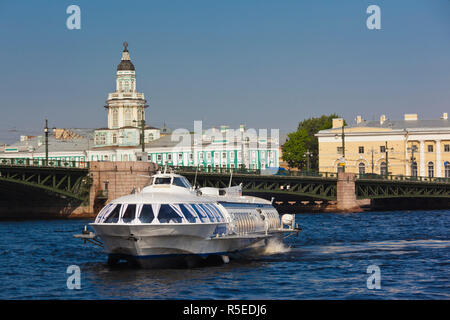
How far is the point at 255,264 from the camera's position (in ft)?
106

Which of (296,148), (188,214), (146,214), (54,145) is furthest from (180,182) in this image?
(54,145)

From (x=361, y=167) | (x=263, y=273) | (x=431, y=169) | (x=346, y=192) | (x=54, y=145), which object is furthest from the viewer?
(x=54, y=145)

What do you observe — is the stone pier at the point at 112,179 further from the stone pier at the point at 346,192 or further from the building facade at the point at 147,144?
the building facade at the point at 147,144

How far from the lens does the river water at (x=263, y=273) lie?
24848 mm

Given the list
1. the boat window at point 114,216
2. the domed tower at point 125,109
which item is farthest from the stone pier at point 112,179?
the domed tower at point 125,109

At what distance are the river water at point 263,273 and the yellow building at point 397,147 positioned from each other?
68466 millimetres

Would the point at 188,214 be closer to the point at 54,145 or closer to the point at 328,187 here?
the point at 328,187

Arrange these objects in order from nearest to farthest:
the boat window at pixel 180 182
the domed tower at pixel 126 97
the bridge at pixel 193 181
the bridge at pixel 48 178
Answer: the boat window at pixel 180 182, the bridge at pixel 48 178, the bridge at pixel 193 181, the domed tower at pixel 126 97

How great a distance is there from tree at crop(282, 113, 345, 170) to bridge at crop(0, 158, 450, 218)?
35138 mm

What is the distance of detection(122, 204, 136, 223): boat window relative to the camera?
28361mm

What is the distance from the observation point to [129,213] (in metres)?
28.6

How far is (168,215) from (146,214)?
0.74 metres
